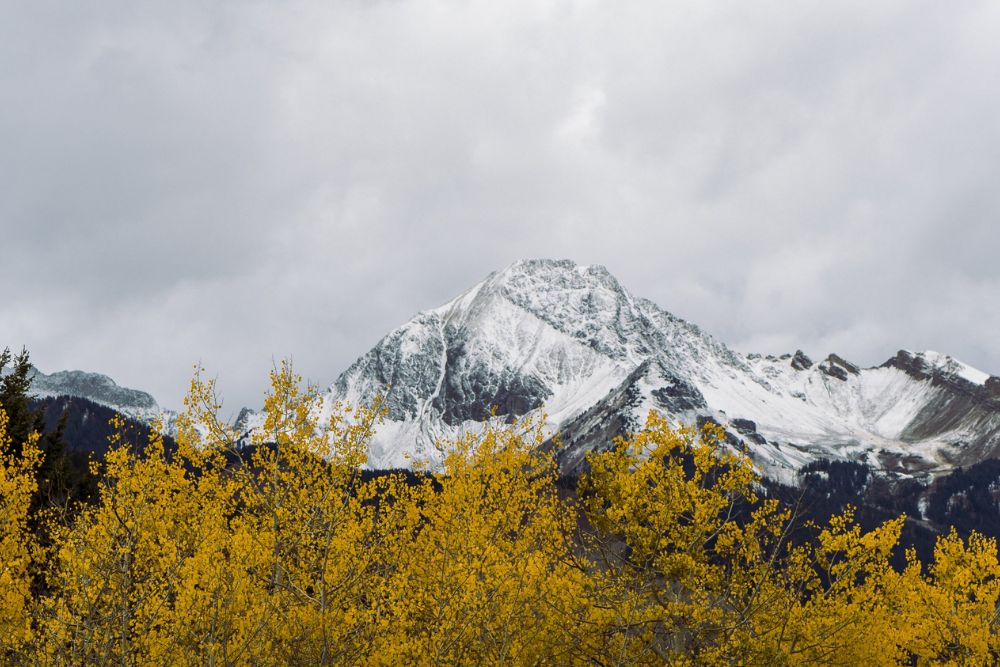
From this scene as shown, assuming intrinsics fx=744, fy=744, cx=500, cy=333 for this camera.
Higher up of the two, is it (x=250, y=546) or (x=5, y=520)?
(x=250, y=546)

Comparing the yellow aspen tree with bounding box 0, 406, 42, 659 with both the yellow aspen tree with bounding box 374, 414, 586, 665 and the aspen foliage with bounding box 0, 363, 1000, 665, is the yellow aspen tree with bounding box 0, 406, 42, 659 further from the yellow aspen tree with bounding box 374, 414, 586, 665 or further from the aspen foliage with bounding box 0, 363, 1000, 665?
the yellow aspen tree with bounding box 374, 414, 586, 665

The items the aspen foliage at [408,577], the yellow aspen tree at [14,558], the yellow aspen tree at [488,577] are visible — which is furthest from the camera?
the yellow aspen tree at [14,558]

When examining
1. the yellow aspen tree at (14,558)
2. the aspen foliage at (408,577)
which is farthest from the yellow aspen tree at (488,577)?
the yellow aspen tree at (14,558)

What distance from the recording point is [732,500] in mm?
16734

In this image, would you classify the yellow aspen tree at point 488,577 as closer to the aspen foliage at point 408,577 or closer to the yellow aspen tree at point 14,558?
the aspen foliage at point 408,577

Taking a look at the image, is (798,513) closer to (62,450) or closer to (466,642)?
(466,642)

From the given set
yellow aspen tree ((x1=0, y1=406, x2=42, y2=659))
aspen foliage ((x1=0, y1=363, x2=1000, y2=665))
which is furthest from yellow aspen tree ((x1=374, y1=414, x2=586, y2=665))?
yellow aspen tree ((x1=0, y1=406, x2=42, y2=659))

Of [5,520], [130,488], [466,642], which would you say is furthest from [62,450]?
[466,642]

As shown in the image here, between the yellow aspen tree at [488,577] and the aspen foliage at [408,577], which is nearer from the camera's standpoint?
the aspen foliage at [408,577]

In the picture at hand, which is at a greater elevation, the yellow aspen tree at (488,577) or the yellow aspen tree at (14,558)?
the yellow aspen tree at (488,577)

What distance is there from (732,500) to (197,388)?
13172mm

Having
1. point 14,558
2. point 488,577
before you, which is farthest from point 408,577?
point 14,558

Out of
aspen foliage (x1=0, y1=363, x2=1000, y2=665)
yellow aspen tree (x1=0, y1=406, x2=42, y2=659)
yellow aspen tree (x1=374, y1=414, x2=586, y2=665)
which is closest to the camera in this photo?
aspen foliage (x1=0, y1=363, x2=1000, y2=665)

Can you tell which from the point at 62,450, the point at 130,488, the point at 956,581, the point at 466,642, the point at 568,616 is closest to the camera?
the point at 466,642
